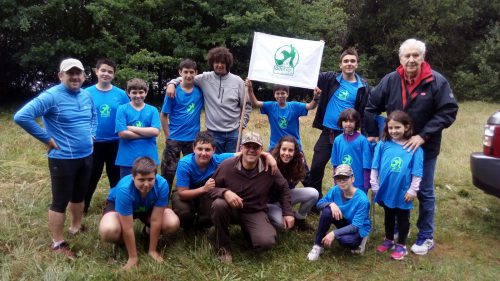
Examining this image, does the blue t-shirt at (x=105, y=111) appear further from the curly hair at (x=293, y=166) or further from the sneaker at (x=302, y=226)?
the sneaker at (x=302, y=226)

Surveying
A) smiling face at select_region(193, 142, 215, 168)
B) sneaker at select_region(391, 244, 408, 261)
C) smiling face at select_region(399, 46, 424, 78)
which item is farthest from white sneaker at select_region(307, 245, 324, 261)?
smiling face at select_region(399, 46, 424, 78)

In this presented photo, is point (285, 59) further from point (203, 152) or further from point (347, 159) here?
point (203, 152)

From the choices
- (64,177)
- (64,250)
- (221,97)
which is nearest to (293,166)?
(221,97)

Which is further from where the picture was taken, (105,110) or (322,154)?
(322,154)

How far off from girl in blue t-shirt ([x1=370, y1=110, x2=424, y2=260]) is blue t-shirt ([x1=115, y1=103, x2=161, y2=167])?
2388 mm

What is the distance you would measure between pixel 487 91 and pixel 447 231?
2084cm

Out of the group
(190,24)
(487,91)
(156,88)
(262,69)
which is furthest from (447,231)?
(487,91)

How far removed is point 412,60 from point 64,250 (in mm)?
3725

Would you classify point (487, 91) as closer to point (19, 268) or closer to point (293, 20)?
point (293, 20)

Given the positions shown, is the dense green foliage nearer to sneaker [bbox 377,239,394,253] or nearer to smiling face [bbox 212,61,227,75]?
smiling face [bbox 212,61,227,75]

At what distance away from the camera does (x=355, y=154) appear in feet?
14.8

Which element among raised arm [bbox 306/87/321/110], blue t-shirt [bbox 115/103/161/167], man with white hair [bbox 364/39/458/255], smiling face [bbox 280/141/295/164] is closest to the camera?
man with white hair [bbox 364/39/458/255]

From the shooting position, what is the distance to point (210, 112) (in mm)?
5062

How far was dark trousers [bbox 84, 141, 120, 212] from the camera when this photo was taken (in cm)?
477
